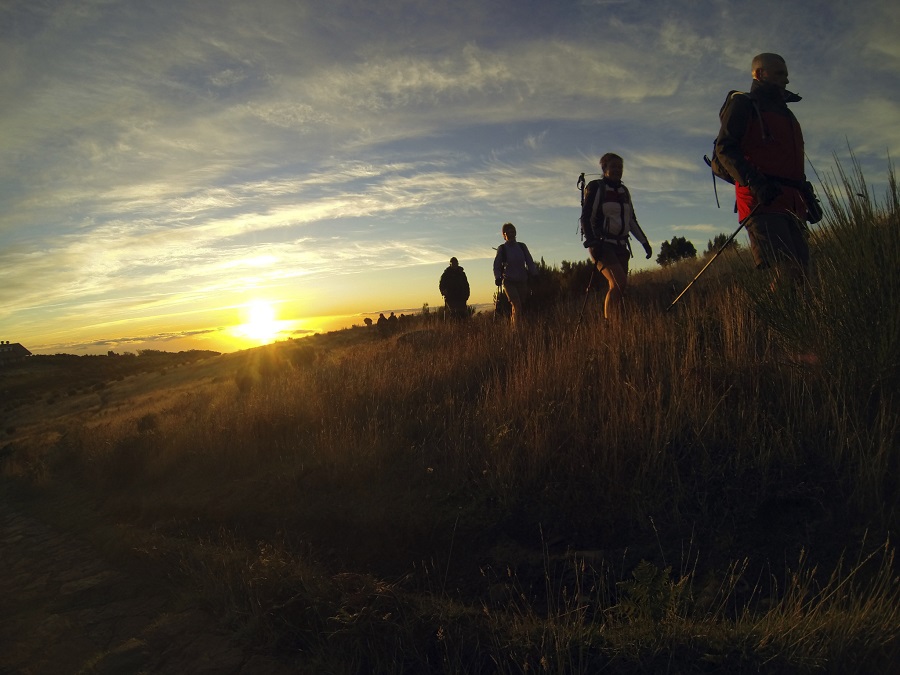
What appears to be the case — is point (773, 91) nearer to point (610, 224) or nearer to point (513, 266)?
point (610, 224)

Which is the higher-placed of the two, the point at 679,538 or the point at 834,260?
the point at 834,260

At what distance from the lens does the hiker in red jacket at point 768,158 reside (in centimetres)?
411

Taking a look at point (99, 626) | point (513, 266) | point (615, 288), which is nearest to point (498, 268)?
point (513, 266)

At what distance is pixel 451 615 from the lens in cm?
247

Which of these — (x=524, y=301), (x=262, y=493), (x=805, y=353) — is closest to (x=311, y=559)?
(x=262, y=493)

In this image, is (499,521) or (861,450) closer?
(861,450)

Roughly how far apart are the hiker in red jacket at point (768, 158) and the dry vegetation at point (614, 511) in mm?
304

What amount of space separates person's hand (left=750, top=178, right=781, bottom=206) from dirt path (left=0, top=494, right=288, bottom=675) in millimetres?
4136

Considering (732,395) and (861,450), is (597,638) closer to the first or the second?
(861,450)

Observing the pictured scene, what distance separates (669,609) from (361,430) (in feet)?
11.7

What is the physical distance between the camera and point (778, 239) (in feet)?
13.5

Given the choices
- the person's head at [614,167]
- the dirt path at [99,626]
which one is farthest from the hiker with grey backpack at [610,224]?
the dirt path at [99,626]

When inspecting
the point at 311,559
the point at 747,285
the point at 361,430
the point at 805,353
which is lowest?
the point at 311,559

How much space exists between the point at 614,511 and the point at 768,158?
299cm
